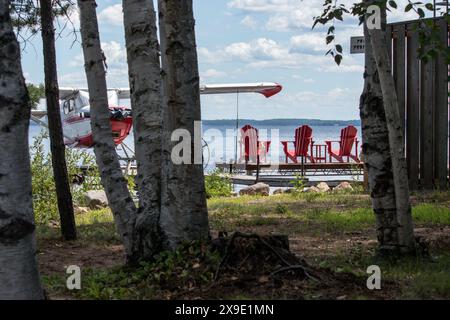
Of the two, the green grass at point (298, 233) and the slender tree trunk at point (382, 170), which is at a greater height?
the slender tree trunk at point (382, 170)

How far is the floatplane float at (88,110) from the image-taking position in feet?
94.6

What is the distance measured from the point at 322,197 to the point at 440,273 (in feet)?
26.0

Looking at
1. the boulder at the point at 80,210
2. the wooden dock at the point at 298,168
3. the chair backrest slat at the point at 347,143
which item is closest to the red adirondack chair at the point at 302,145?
the wooden dock at the point at 298,168

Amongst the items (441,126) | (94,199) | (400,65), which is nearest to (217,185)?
(94,199)

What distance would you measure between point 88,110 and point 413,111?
19.8 meters

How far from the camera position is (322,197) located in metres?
13.6

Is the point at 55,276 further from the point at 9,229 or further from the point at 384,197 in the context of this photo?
the point at 384,197

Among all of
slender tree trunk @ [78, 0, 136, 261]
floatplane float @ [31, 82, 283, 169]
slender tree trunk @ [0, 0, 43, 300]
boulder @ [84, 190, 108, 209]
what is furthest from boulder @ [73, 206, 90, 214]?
floatplane float @ [31, 82, 283, 169]

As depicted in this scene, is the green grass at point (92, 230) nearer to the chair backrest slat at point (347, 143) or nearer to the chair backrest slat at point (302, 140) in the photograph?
the chair backrest slat at point (302, 140)

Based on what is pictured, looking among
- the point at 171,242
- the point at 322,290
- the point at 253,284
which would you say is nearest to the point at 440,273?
the point at 322,290

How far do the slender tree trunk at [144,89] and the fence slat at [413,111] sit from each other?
822cm

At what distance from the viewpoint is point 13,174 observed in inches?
165

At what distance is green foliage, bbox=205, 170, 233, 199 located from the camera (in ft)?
52.2

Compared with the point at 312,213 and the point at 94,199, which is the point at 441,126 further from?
the point at 94,199
